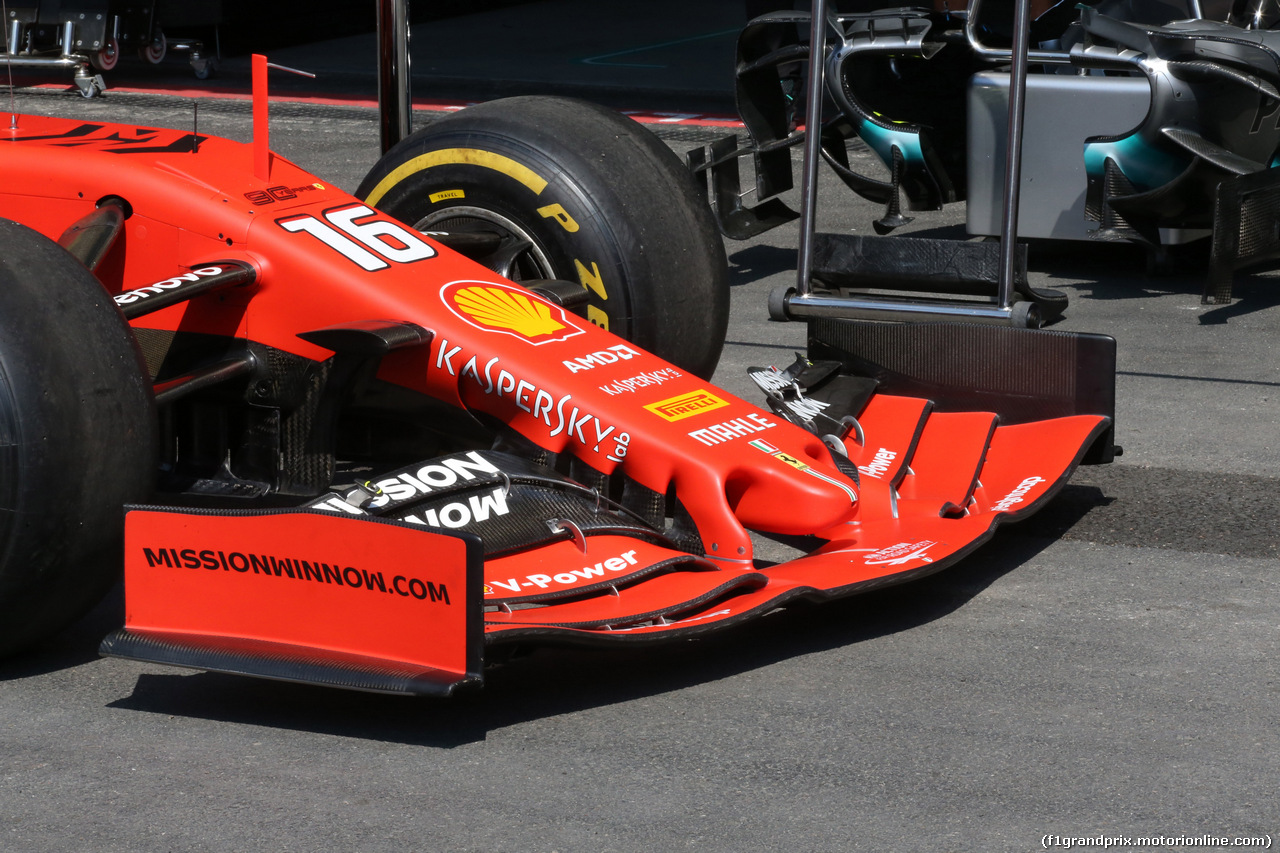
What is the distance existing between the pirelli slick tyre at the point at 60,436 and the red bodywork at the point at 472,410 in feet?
0.53

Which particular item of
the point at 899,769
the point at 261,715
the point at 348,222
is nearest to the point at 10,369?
the point at 261,715

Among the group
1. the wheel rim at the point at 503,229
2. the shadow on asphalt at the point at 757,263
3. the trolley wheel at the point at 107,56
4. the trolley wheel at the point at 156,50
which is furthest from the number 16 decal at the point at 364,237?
the trolley wheel at the point at 156,50

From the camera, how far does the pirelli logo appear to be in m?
3.86

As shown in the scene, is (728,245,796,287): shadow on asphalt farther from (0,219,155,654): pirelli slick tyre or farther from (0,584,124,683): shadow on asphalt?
(0,219,155,654): pirelli slick tyre

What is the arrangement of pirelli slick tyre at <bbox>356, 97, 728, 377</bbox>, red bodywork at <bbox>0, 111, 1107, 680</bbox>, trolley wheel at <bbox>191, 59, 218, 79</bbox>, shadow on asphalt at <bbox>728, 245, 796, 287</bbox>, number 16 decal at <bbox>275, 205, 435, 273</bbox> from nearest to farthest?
red bodywork at <bbox>0, 111, 1107, 680</bbox>, number 16 decal at <bbox>275, 205, 435, 273</bbox>, pirelli slick tyre at <bbox>356, 97, 728, 377</bbox>, shadow on asphalt at <bbox>728, 245, 796, 287</bbox>, trolley wheel at <bbox>191, 59, 218, 79</bbox>

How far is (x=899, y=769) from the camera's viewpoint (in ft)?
9.82

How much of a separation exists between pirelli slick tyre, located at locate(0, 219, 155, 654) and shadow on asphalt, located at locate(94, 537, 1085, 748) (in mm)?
282

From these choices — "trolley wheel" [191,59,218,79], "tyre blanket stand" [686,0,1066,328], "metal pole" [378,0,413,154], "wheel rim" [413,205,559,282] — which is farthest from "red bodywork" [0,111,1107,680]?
"trolley wheel" [191,59,218,79]

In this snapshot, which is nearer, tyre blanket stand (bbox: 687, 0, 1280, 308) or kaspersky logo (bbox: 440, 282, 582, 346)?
kaspersky logo (bbox: 440, 282, 582, 346)

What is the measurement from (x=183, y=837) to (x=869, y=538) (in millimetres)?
1761

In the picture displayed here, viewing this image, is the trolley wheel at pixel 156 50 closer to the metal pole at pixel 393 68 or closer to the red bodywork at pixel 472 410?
the metal pole at pixel 393 68

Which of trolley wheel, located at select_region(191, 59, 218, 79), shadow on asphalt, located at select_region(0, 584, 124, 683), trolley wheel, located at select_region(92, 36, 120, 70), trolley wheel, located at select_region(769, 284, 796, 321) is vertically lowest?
shadow on asphalt, located at select_region(0, 584, 124, 683)

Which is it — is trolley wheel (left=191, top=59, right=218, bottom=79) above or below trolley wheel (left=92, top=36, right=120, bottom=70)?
below

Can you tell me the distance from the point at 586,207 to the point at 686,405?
35.4 inches
